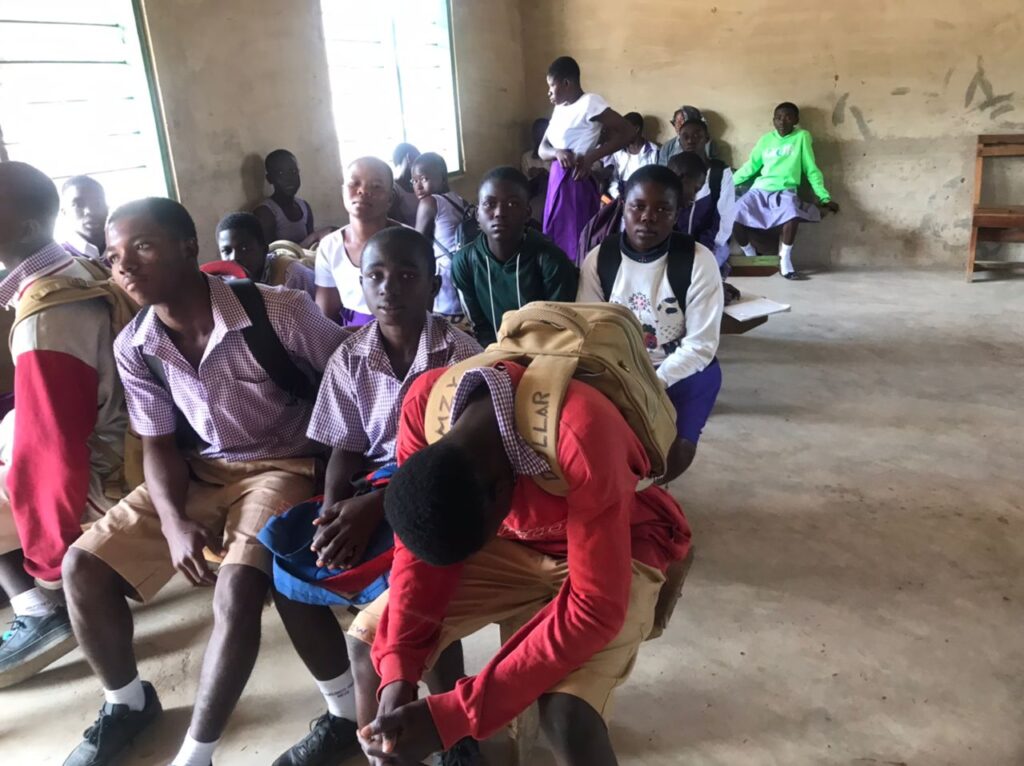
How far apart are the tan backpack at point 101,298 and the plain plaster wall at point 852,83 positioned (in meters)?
5.63

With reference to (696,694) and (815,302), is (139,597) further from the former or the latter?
(815,302)

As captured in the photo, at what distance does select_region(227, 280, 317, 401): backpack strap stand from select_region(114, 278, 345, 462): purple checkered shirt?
13mm

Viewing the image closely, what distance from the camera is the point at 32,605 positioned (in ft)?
6.78

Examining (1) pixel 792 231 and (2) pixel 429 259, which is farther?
(1) pixel 792 231

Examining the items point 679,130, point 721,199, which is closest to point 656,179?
point 721,199

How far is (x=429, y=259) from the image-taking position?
72.1 inches

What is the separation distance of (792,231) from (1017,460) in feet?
12.0

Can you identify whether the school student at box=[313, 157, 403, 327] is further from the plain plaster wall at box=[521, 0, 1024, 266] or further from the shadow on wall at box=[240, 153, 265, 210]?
the plain plaster wall at box=[521, 0, 1024, 266]

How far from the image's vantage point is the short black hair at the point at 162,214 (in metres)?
1.73

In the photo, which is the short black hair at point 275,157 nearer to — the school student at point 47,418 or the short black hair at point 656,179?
the school student at point 47,418

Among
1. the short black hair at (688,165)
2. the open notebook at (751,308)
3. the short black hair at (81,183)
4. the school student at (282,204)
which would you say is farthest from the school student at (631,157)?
the short black hair at (81,183)

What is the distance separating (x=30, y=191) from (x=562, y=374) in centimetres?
151

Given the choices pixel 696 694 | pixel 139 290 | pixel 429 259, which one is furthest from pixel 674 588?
pixel 139 290

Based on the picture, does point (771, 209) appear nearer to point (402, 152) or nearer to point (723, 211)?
point (723, 211)
